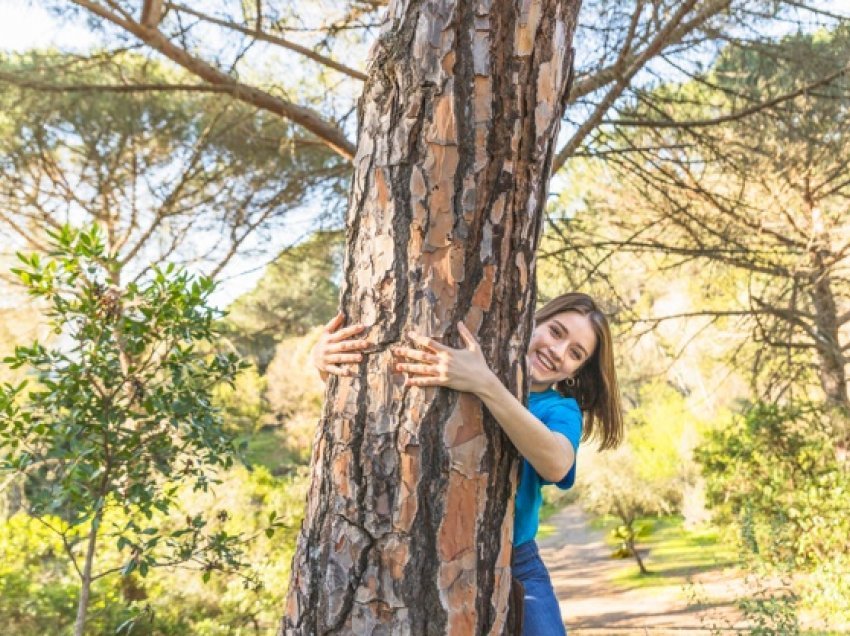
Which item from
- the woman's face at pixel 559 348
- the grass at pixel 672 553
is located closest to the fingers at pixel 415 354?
the woman's face at pixel 559 348

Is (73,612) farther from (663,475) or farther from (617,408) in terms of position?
(663,475)

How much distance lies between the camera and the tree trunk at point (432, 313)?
1299 millimetres

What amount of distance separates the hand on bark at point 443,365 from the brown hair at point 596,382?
0.60 meters

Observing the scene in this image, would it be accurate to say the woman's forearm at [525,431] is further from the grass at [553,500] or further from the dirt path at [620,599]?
the grass at [553,500]

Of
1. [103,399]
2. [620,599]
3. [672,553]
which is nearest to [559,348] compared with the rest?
[103,399]

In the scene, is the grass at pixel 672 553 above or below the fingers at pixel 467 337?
below

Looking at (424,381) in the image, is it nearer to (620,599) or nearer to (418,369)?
(418,369)

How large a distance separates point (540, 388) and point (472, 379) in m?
0.57

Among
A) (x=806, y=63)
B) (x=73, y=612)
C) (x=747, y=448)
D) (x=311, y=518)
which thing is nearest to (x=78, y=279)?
(x=311, y=518)

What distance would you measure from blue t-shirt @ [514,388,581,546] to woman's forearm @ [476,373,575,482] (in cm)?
10

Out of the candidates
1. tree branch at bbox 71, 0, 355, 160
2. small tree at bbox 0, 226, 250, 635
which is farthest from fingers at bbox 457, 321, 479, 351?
tree branch at bbox 71, 0, 355, 160

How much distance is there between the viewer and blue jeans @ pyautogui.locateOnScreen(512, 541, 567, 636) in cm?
159

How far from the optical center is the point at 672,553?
12.0m

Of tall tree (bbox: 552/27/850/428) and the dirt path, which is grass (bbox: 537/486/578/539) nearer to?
the dirt path
